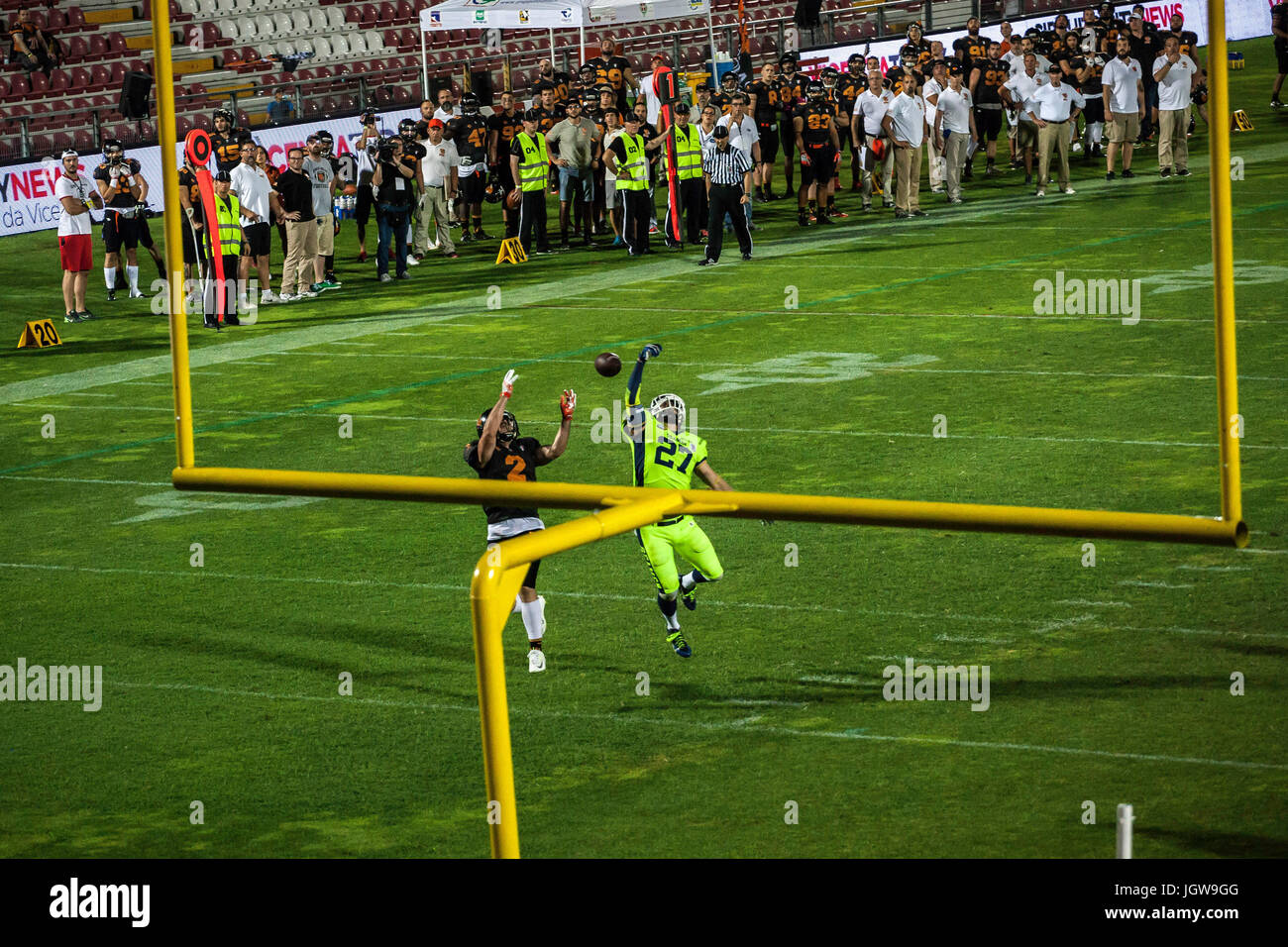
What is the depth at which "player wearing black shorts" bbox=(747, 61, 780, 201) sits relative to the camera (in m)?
29.4

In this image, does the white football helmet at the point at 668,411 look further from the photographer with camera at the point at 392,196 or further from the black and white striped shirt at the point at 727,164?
the photographer with camera at the point at 392,196

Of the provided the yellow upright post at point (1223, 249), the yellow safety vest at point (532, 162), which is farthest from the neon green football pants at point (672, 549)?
the yellow safety vest at point (532, 162)

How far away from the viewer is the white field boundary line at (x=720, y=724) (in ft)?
27.1

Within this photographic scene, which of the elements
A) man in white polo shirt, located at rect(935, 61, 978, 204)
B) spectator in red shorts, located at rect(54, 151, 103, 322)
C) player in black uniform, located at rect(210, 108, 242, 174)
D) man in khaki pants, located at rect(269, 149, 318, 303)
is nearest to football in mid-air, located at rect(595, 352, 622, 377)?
man in khaki pants, located at rect(269, 149, 318, 303)

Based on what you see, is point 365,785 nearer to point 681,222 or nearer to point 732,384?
point 732,384

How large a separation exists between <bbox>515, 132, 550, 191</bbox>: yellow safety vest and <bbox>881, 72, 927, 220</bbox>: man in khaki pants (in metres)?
5.18

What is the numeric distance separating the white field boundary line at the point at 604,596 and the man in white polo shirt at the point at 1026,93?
18.5 m

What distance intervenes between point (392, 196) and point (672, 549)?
15.0 m

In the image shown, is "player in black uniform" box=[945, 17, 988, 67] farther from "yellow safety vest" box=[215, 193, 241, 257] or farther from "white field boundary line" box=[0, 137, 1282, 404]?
"yellow safety vest" box=[215, 193, 241, 257]

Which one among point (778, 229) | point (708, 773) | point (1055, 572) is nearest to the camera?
point (708, 773)
